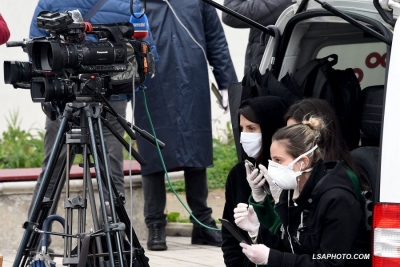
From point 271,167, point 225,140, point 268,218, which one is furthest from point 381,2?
point 225,140

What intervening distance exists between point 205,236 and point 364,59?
2321 millimetres

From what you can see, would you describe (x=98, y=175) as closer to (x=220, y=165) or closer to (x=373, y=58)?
(x=373, y=58)

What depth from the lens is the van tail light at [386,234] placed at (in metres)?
3.50

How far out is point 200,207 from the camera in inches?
280

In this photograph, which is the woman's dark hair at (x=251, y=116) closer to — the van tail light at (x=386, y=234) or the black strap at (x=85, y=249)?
the black strap at (x=85, y=249)

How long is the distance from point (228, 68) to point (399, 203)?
3.94 m

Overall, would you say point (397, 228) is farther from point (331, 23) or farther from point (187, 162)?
point (187, 162)

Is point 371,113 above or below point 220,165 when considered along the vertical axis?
above

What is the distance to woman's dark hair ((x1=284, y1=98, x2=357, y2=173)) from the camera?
4.11m

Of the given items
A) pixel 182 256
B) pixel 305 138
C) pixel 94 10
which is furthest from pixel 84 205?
pixel 182 256

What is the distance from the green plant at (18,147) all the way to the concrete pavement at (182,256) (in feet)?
6.05

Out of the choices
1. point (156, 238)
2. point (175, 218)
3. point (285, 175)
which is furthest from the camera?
point (175, 218)

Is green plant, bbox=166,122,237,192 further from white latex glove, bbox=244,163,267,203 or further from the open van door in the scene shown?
the open van door

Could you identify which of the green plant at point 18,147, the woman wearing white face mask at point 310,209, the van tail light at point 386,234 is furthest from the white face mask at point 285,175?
the green plant at point 18,147
